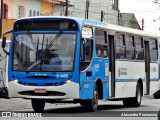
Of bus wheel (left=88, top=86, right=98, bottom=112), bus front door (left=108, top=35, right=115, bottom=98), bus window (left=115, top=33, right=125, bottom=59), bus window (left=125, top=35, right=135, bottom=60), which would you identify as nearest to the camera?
bus wheel (left=88, top=86, right=98, bottom=112)

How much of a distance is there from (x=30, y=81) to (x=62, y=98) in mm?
1187

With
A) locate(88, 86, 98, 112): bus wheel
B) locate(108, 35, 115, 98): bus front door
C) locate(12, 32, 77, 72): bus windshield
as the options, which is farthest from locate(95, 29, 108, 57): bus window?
locate(12, 32, 77, 72): bus windshield

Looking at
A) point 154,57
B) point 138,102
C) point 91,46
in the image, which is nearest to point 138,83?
point 138,102

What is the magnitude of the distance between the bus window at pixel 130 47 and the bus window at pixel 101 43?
8.52 feet

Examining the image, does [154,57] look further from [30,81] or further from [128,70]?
[30,81]

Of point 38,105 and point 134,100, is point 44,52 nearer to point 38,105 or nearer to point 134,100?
point 38,105

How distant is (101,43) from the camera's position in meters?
22.2

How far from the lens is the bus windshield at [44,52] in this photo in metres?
20.1

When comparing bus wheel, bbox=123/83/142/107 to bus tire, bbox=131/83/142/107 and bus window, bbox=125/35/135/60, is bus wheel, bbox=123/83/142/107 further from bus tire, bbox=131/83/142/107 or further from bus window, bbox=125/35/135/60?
bus window, bbox=125/35/135/60

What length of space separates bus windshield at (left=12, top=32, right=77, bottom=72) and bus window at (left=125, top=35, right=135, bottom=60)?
5324 millimetres

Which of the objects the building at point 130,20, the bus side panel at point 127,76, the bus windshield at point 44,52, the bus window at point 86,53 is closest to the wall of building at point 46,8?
the bus side panel at point 127,76

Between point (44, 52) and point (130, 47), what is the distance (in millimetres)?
6042

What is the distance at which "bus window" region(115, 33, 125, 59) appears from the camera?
78.6ft

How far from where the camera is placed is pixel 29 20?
68.5 ft
